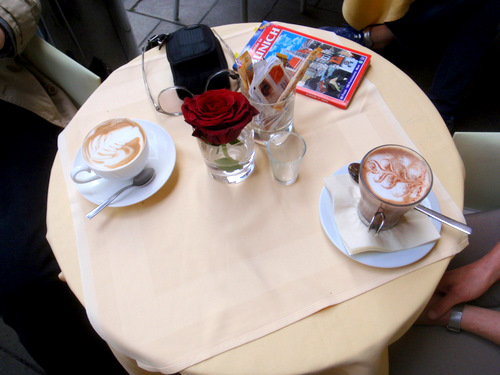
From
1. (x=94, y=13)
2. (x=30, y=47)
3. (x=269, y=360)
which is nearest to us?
(x=269, y=360)

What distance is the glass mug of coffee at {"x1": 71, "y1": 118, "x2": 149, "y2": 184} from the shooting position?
2.22 ft

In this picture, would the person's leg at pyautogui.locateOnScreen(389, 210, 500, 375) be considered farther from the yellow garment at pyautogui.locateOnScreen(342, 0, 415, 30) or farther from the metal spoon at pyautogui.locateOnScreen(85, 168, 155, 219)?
the yellow garment at pyautogui.locateOnScreen(342, 0, 415, 30)

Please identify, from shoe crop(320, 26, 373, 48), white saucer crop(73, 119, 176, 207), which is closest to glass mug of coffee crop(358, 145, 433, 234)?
white saucer crop(73, 119, 176, 207)

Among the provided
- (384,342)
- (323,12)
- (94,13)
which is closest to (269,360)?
(384,342)

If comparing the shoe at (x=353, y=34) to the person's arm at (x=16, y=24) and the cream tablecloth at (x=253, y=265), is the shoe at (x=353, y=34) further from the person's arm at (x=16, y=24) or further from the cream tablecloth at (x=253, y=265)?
the person's arm at (x=16, y=24)

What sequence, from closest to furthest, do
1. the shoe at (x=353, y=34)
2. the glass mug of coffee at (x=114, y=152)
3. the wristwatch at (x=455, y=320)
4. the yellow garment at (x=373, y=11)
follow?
the glass mug of coffee at (x=114, y=152) < the wristwatch at (x=455, y=320) < the yellow garment at (x=373, y=11) < the shoe at (x=353, y=34)

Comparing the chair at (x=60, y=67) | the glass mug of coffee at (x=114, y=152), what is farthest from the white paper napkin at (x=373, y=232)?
the chair at (x=60, y=67)

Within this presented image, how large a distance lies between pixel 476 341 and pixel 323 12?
2.05 meters

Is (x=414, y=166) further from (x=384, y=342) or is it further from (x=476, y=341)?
(x=476, y=341)

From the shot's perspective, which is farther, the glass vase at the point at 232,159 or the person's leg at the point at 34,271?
the person's leg at the point at 34,271

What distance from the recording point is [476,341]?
0.78 m

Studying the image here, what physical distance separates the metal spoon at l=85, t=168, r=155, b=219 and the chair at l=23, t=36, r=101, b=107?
1.43 ft

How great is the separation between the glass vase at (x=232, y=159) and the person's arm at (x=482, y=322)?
588 mm

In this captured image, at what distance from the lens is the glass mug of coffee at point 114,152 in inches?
26.7
